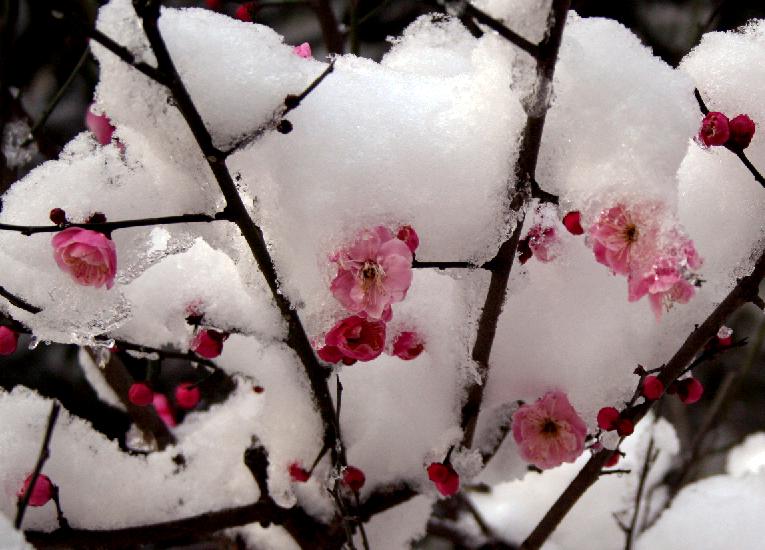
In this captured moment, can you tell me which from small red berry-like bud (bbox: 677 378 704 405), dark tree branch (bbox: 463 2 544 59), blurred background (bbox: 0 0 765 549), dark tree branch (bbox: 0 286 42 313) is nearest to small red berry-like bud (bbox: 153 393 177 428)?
dark tree branch (bbox: 0 286 42 313)

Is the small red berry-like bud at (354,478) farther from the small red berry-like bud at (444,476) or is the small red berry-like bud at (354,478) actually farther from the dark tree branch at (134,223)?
the dark tree branch at (134,223)

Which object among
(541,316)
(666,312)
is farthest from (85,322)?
(666,312)

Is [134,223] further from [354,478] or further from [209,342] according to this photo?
[354,478]

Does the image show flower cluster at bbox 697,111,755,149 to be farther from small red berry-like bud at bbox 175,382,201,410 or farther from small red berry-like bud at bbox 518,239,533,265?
small red berry-like bud at bbox 175,382,201,410

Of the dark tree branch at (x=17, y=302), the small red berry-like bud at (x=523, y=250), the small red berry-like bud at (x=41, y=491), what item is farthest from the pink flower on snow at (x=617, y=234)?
the small red berry-like bud at (x=41, y=491)

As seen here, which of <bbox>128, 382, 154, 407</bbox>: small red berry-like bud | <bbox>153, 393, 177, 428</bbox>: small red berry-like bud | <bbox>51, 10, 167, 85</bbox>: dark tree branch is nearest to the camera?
<bbox>51, 10, 167, 85</bbox>: dark tree branch

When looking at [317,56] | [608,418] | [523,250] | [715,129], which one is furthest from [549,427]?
[317,56]

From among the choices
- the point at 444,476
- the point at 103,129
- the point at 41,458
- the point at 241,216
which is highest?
the point at 103,129
